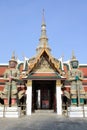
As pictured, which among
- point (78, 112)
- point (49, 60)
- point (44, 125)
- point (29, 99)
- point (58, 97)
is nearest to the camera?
point (44, 125)

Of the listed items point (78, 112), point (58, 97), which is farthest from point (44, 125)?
point (58, 97)

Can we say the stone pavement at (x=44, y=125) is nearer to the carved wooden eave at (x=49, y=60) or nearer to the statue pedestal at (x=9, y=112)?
the statue pedestal at (x=9, y=112)

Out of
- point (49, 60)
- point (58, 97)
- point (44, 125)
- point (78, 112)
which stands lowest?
point (78, 112)

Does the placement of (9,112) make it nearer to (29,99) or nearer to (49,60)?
(29,99)

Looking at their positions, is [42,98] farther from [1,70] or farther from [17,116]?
[17,116]

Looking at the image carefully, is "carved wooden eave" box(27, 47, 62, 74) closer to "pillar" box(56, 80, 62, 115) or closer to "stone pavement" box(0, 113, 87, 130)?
"pillar" box(56, 80, 62, 115)

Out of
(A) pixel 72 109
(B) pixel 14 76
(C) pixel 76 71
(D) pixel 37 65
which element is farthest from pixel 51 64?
(A) pixel 72 109

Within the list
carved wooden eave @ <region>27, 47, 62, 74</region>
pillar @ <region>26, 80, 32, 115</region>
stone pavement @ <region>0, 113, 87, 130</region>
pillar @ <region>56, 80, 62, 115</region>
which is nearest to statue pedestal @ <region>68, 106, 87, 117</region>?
pillar @ <region>56, 80, 62, 115</region>

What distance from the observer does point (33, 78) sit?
1506 cm

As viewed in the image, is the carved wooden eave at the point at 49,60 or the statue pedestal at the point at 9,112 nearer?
the statue pedestal at the point at 9,112

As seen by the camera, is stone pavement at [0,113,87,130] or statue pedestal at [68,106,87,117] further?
statue pedestal at [68,106,87,117]

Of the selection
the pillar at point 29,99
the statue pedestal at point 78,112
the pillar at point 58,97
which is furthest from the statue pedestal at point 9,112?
the pillar at point 58,97

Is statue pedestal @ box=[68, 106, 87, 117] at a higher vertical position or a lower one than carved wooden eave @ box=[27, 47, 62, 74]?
lower

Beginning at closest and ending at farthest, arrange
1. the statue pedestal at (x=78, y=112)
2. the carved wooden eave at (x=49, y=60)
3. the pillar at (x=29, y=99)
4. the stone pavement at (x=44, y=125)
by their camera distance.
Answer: the stone pavement at (x=44, y=125), the statue pedestal at (x=78, y=112), the pillar at (x=29, y=99), the carved wooden eave at (x=49, y=60)
